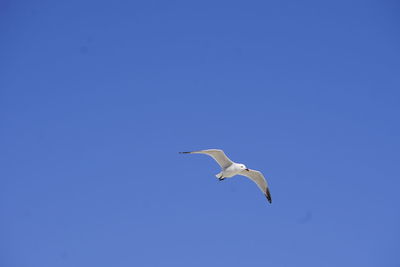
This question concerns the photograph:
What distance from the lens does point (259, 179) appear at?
22.9m

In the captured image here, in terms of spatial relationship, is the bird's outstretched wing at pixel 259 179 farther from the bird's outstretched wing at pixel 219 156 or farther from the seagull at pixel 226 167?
the bird's outstretched wing at pixel 219 156

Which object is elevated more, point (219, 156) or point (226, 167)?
point (219, 156)

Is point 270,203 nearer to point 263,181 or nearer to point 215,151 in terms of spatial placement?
point 263,181

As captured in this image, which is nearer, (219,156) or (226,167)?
(219,156)

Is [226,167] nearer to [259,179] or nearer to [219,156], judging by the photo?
[219,156]

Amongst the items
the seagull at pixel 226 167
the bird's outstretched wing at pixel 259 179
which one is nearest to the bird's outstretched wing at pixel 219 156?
the seagull at pixel 226 167

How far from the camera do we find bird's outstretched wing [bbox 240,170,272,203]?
22453 mm

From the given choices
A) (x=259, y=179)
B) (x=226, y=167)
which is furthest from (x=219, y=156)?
(x=259, y=179)

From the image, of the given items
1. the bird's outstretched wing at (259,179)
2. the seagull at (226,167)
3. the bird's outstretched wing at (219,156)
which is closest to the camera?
the bird's outstretched wing at (219,156)

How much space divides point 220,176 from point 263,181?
2607 mm

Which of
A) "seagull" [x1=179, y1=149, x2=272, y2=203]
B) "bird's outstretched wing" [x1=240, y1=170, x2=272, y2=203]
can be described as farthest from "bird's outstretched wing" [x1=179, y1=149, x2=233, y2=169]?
"bird's outstretched wing" [x1=240, y1=170, x2=272, y2=203]

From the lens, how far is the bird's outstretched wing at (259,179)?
22.5m

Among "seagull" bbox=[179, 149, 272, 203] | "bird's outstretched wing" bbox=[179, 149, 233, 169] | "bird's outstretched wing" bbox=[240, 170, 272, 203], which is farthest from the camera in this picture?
"bird's outstretched wing" bbox=[240, 170, 272, 203]

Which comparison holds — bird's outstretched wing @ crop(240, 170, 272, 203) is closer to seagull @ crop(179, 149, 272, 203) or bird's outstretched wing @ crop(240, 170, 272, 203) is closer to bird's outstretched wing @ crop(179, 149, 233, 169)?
seagull @ crop(179, 149, 272, 203)
